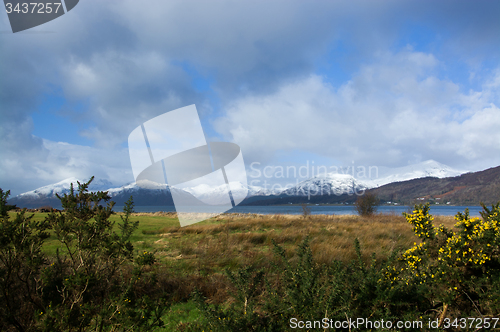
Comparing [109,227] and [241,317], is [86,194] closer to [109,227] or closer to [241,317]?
[109,227]

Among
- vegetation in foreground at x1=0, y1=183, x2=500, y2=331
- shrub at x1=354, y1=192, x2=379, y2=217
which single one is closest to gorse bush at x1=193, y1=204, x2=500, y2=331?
vegetation in foreground at x1=0, y1=183, x2=500, y2=331

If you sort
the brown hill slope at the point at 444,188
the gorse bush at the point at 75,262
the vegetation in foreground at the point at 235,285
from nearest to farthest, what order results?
the gorse bush at the point at 75,262, the vegetation in foreground at the point at 235,285, the brown hill slope at the point at 444,188

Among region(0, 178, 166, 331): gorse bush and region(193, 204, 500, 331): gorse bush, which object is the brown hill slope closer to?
region(193, 204, 500, 331): gorse bush

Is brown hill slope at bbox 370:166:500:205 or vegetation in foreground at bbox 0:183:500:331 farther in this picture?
brown hill slope at bbox 370:166:500:205

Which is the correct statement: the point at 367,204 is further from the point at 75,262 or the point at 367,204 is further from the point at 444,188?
the point at 444,188

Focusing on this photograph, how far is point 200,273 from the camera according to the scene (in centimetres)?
703

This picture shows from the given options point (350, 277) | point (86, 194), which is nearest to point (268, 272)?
point (350, 277)

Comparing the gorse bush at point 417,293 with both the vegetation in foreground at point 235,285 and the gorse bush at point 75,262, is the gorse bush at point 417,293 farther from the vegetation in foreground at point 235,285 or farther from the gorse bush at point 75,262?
the gorse bush at point 75,262

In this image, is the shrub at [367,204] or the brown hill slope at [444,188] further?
the brown hill slope at [444,188]

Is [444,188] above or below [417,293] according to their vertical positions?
below

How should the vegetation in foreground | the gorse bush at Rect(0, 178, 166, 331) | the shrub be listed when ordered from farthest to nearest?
the shrub
the vegetation in foreground
the gorse bush at Rect(0, 178, 166, 331)

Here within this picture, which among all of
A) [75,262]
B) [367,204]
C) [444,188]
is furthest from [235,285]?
[444,188]

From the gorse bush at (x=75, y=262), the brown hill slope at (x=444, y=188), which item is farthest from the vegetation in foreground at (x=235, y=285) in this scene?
the brown hill slope at (x=444, y=188)

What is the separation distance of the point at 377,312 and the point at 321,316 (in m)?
0.77
